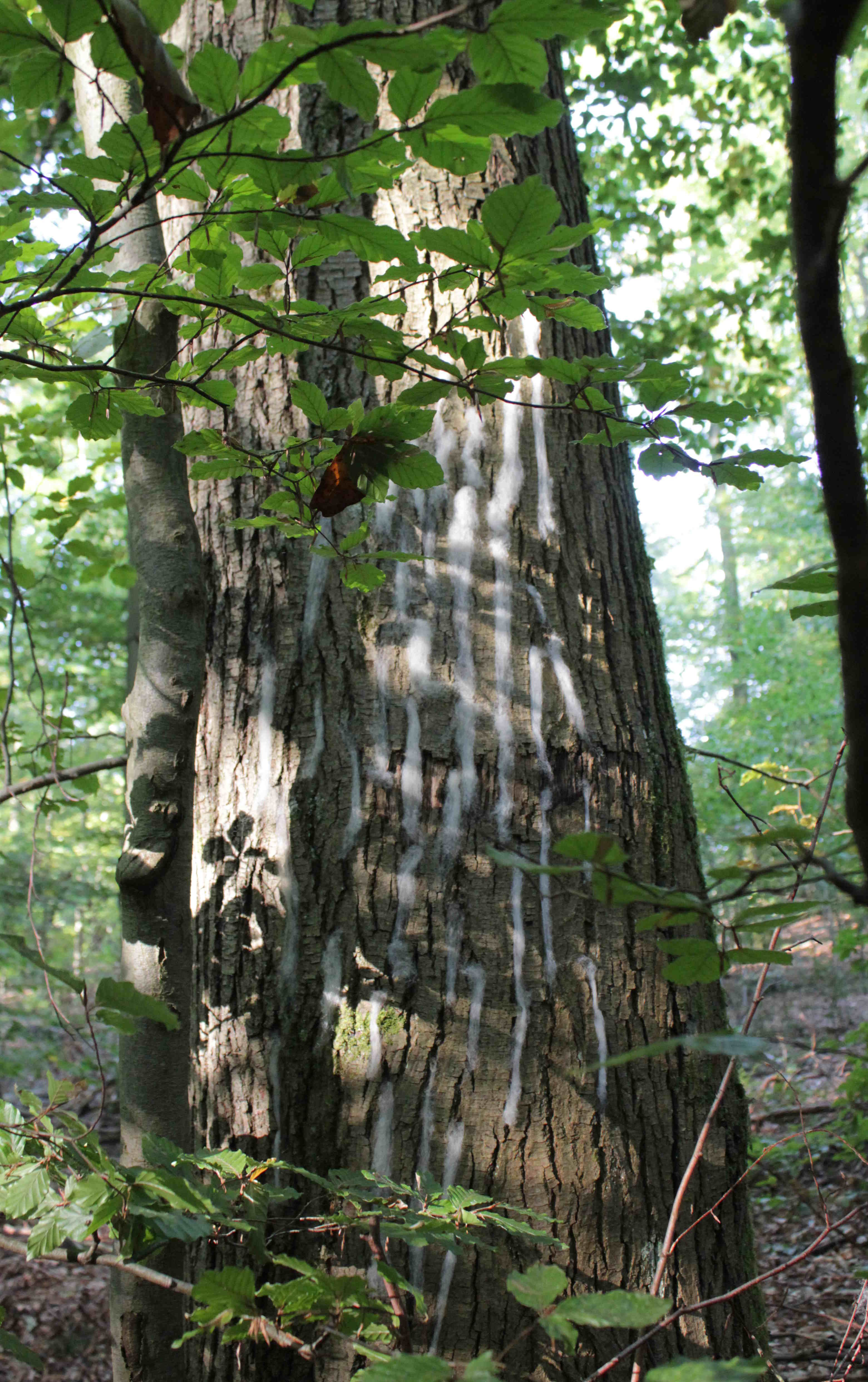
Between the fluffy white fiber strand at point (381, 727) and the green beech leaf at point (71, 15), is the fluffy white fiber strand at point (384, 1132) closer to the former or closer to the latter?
the fluffy white fiber strand at point (381, 727)

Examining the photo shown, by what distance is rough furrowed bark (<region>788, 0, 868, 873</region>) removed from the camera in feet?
1.38

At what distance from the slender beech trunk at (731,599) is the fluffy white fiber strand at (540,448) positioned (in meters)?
10.7

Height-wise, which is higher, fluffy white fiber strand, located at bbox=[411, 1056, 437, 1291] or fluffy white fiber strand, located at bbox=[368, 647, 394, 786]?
fluffy white fiber strand, located at bbox=[368, 647, 394, 786]

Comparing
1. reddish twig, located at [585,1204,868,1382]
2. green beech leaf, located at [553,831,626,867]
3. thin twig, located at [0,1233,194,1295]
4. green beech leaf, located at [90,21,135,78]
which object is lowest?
reddish twig, located at [585,1204,868,1382]

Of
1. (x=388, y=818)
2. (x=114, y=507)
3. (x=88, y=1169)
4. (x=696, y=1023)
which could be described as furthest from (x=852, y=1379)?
(x=114, y=507)

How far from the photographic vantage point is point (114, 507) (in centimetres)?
354

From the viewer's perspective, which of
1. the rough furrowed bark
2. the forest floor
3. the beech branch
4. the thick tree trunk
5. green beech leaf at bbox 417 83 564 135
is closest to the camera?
the rough furrowed bark

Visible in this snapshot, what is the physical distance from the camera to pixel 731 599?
19.4m

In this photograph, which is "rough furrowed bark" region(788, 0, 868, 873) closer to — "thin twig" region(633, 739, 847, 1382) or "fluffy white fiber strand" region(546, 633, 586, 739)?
"thin twig" region(633, 739, 847, 1382)

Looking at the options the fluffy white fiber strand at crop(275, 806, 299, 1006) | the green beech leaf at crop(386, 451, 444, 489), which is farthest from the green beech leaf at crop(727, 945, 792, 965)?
the fluffy white fiber strand at crop(275, 806, 299, 1006)

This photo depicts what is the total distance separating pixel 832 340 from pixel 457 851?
113 centimetres

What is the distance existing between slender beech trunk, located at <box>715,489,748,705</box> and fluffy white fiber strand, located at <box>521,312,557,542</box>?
35.2 ft

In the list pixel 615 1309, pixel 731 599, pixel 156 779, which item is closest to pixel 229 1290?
pixel 615 1309

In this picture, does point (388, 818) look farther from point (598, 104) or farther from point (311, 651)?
point (598, 104)
